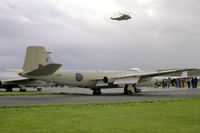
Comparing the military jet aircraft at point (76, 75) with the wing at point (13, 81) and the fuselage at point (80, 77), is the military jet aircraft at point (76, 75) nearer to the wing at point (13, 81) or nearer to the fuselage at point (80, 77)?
the fuselage at point (80, 77)

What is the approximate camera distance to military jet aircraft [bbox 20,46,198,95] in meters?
23.7

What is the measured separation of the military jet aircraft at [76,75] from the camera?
77.7ft

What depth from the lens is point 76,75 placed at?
2706 cm

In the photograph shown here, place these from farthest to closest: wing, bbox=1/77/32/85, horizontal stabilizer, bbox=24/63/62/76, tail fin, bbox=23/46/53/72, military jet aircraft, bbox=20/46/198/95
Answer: wing, bbox=1/77/32/85
tail fin, bbox=23/46/53/72
military jet aircraft, bbox=20/46/198/95
horizontal stabilizer, bbox=24/63/62/76

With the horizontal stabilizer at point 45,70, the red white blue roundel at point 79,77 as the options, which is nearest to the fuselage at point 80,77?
the red white blue roundel at point 79,77

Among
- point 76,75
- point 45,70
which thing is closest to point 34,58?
point 45,70

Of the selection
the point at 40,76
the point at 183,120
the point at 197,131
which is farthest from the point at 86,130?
the point at 40,76

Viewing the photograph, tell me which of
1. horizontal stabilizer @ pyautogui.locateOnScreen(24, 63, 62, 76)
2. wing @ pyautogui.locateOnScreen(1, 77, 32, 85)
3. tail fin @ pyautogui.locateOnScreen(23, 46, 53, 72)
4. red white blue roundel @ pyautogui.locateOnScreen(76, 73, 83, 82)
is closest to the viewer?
horizontal stabilizer @ pyautogui.locateOnScreen(24, 63, 62, 76)

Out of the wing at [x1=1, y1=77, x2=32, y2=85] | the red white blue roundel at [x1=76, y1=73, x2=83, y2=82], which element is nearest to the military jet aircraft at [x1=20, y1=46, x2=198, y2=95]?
the red white blue roundel at [x1=76, y1=73, x2=83, y2=82]

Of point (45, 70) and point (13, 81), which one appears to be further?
point (13, 81)

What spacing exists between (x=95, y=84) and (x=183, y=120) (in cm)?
2053

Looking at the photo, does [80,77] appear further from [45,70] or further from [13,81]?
[13,81]

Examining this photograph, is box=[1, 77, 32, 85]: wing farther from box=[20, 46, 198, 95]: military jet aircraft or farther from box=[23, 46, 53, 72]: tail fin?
box=[23, 46, 53, 72]: tail fin

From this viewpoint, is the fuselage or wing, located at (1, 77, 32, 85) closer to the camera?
the fuselage
